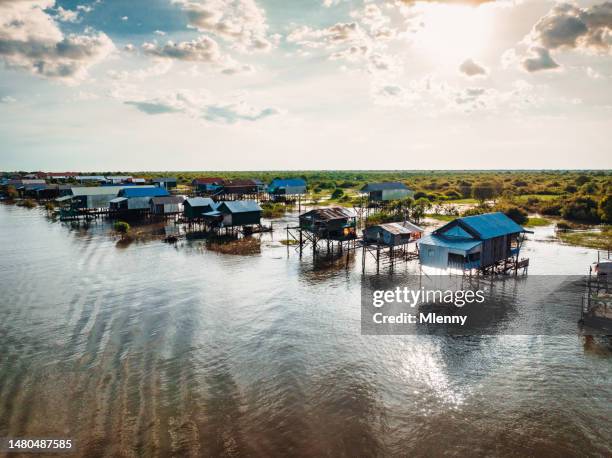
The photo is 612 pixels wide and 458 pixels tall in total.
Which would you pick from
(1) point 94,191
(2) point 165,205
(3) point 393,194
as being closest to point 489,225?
(3) point 393,194

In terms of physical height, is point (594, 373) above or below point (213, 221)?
below

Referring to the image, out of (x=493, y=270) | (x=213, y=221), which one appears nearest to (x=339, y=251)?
(x=493, y=270)

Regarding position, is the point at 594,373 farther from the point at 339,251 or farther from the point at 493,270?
the point at 339,251

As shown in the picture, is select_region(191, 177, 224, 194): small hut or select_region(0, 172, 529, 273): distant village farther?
select_region(191, 177, 224, 194): small hut

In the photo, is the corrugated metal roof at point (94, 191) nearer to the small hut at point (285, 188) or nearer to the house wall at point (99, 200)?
the house wall at point (99, 200)

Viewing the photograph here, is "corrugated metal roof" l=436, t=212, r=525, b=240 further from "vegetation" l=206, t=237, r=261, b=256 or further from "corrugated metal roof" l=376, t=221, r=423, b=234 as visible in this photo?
"vegetation" l=206, t=237, r=261, b=256

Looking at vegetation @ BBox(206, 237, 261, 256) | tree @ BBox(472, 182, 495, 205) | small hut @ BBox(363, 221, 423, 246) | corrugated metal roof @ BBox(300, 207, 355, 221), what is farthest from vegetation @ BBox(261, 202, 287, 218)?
tree @ BBox(472, 182, 495, 205)
